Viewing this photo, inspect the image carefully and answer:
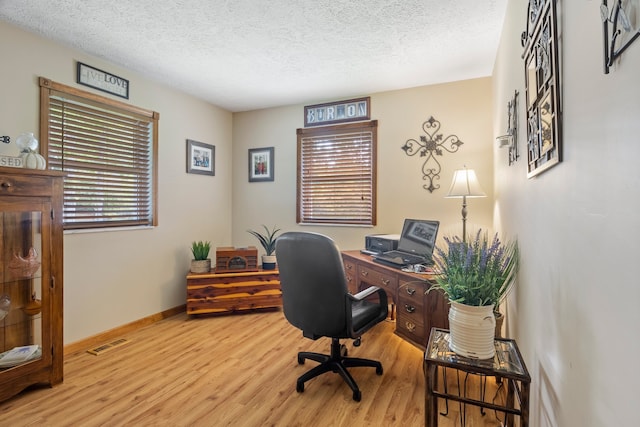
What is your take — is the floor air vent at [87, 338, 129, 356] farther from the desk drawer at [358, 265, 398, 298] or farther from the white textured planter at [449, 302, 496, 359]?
the white textured planter at [449, 302, 496, 359]

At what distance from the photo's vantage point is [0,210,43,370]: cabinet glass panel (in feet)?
6.26

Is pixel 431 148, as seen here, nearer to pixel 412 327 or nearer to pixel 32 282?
pixel 412 327

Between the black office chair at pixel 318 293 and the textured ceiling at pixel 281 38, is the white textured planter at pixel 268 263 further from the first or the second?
the textured ceiling at pixel 281 38

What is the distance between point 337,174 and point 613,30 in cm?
310

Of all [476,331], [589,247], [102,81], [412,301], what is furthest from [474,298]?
[102,81]

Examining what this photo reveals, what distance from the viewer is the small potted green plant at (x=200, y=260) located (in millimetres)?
3373

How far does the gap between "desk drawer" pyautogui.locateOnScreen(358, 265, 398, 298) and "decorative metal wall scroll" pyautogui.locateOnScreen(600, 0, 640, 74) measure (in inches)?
80.7

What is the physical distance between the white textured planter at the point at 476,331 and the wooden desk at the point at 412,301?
991mm

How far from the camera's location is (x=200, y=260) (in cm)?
339

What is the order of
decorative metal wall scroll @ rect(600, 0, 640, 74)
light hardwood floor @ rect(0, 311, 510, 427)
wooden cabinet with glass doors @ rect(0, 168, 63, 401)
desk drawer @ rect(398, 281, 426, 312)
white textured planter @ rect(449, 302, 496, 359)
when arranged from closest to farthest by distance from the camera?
decorative metal wall scroll @ rect(600, 0, 640, 74), white textured planter @ rect(449, 302, 496, 359), light hardwood floor @ rect(0, 311, 510, 427), wooden cabinet with glass doors @ rect(0, 168, 63, 401), desk drawer @ rect(398, 281, 426, 312)

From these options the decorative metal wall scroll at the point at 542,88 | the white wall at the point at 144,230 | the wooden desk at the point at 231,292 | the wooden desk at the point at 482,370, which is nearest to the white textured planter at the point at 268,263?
the wooden desk at the point at 231,292

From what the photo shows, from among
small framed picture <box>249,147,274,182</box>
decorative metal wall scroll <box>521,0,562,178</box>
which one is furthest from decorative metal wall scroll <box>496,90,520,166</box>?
small framed picture <box>249,147,274,182</box>

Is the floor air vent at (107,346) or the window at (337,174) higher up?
the window at (337,174)

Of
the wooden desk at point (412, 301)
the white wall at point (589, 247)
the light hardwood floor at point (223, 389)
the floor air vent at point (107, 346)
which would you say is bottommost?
the light hardwood floor at point (223, 389)
